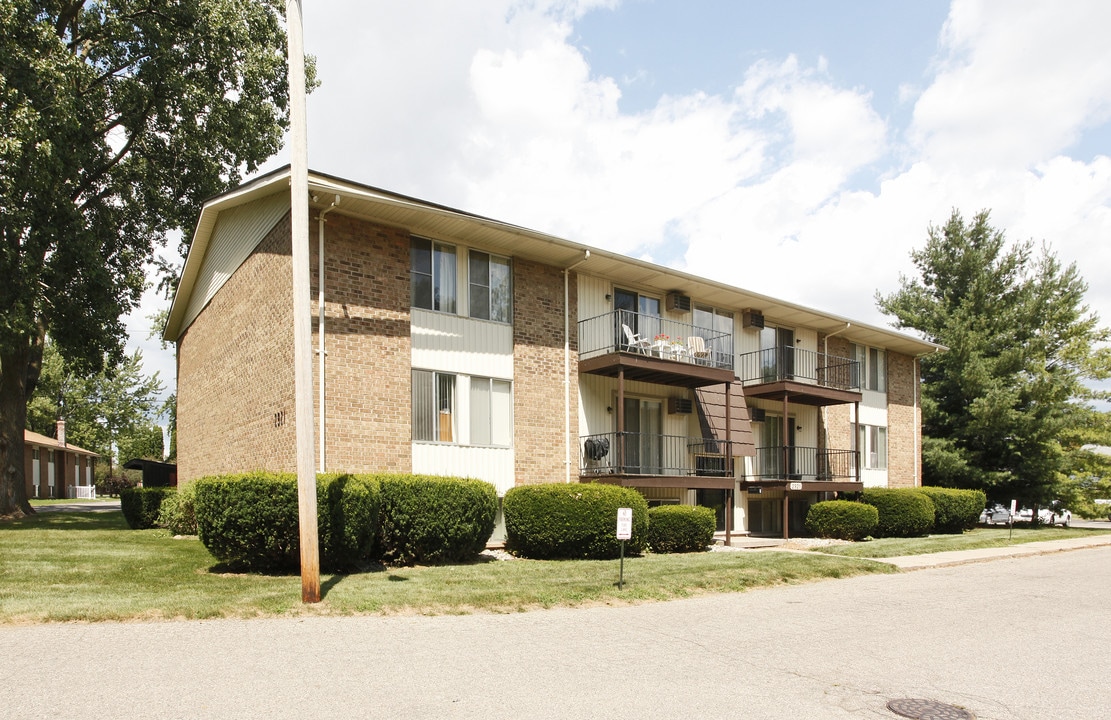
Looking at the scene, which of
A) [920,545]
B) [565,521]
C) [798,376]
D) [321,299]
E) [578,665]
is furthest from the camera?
[798,376]

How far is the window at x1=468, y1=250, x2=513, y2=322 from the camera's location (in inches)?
674

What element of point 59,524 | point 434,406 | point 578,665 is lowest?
point 59,524

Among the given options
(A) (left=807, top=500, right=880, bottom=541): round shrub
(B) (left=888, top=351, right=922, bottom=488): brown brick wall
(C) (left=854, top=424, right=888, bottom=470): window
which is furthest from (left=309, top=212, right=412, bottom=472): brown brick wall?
(B) (left=888, top=351, right=922, bottom=488): brown brick wall

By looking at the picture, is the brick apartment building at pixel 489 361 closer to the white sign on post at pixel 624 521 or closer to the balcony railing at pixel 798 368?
the balcony railing at pixel 798 368

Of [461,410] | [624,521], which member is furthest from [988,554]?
[461,410]

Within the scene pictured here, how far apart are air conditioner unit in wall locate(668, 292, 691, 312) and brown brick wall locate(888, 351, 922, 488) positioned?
11637 mm

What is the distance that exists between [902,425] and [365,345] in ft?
70.7

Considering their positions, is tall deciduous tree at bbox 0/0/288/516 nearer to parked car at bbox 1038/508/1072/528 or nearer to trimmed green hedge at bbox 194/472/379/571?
trimmed green hedge at bbox 194/472/379/571

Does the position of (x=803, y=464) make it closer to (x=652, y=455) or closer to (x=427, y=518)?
(x=652, y=455)

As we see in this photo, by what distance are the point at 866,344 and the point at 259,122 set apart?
834 inches

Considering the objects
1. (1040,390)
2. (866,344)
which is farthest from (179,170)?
(1040,390)

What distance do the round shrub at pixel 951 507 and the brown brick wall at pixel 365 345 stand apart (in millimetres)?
17789

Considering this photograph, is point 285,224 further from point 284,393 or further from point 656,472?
point 656,472

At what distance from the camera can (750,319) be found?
23609mm
